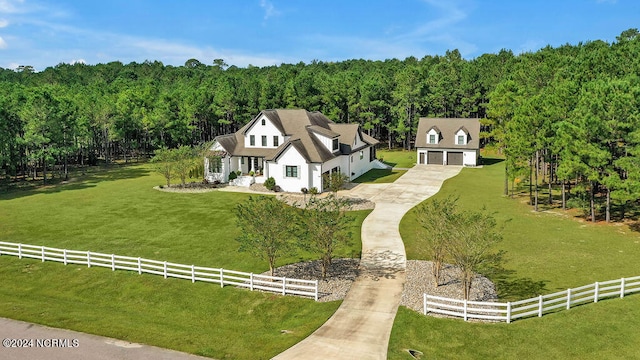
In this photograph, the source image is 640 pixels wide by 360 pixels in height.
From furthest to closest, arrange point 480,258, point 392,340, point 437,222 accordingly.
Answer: point 437,222, point 480,258, point 392,340

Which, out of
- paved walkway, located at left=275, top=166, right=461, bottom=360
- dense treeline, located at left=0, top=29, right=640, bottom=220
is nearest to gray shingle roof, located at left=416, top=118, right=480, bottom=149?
dense treeline, located at left=0, top=29, right=640, bottom=220

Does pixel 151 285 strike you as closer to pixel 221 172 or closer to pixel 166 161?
pixel 166 161

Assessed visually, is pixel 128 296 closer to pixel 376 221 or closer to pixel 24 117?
pixel 376 221

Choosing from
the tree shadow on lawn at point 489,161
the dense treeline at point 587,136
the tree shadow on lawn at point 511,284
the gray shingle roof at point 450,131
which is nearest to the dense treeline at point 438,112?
the dense treeline at point 587,136

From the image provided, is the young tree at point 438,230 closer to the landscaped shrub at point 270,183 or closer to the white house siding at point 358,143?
the landscaped shrub at point 270,183

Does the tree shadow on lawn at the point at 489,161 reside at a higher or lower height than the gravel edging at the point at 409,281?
higher

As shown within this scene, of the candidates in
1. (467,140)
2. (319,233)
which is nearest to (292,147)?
(319,233)
